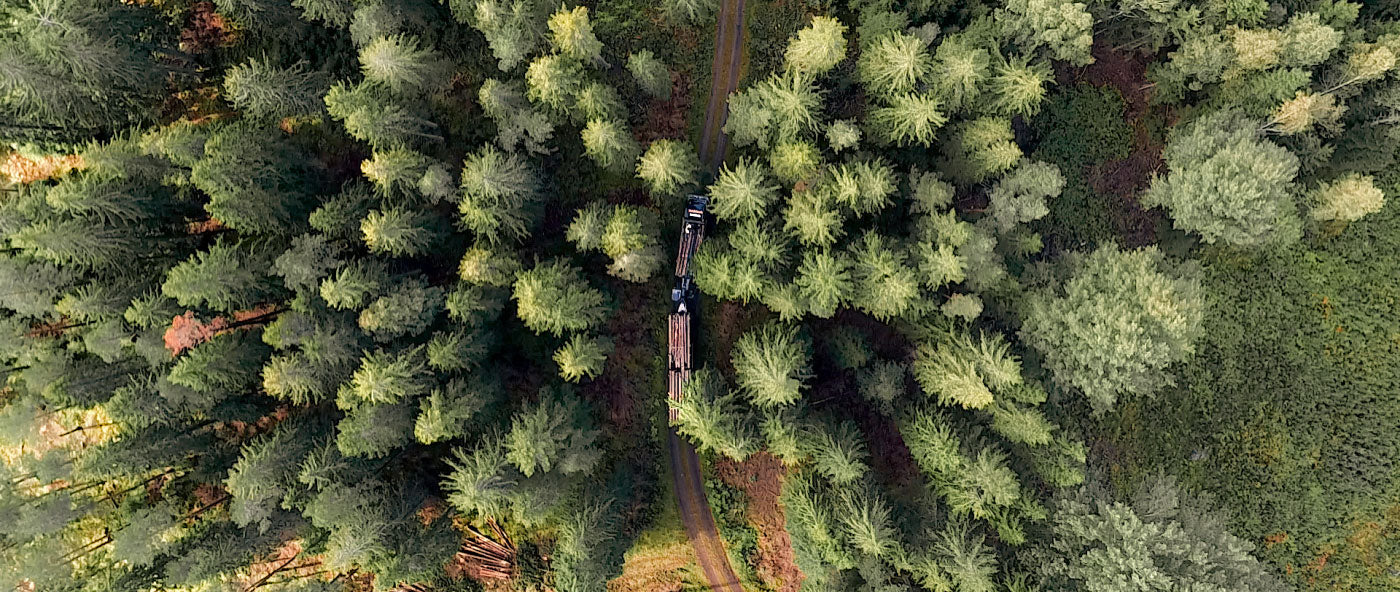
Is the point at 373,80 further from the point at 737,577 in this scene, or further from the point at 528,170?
the point at 737,577

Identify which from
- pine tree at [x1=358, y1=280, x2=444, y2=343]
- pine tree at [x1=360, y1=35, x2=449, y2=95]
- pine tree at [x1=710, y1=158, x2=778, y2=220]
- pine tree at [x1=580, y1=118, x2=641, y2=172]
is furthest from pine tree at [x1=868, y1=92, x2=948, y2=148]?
pine tree at [x1=358, y1=280, x2=444, y2=343]

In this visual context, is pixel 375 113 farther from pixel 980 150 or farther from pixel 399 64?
pixel 980 150

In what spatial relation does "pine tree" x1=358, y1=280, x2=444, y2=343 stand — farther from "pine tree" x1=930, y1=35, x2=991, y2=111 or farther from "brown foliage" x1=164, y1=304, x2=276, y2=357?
"pine tree" x1=930, y1=35, x2=991, y2=111

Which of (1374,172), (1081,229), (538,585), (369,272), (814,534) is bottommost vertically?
(538,585)

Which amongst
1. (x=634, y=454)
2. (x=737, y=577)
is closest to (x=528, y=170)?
(x=634, y=454)

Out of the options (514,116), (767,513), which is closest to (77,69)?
(514,116)

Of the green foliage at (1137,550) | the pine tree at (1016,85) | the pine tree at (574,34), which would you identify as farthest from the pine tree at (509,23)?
the green foliage at (1137,550)

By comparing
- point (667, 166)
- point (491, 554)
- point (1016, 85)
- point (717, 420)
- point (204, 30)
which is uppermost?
→ point (204, 30)
